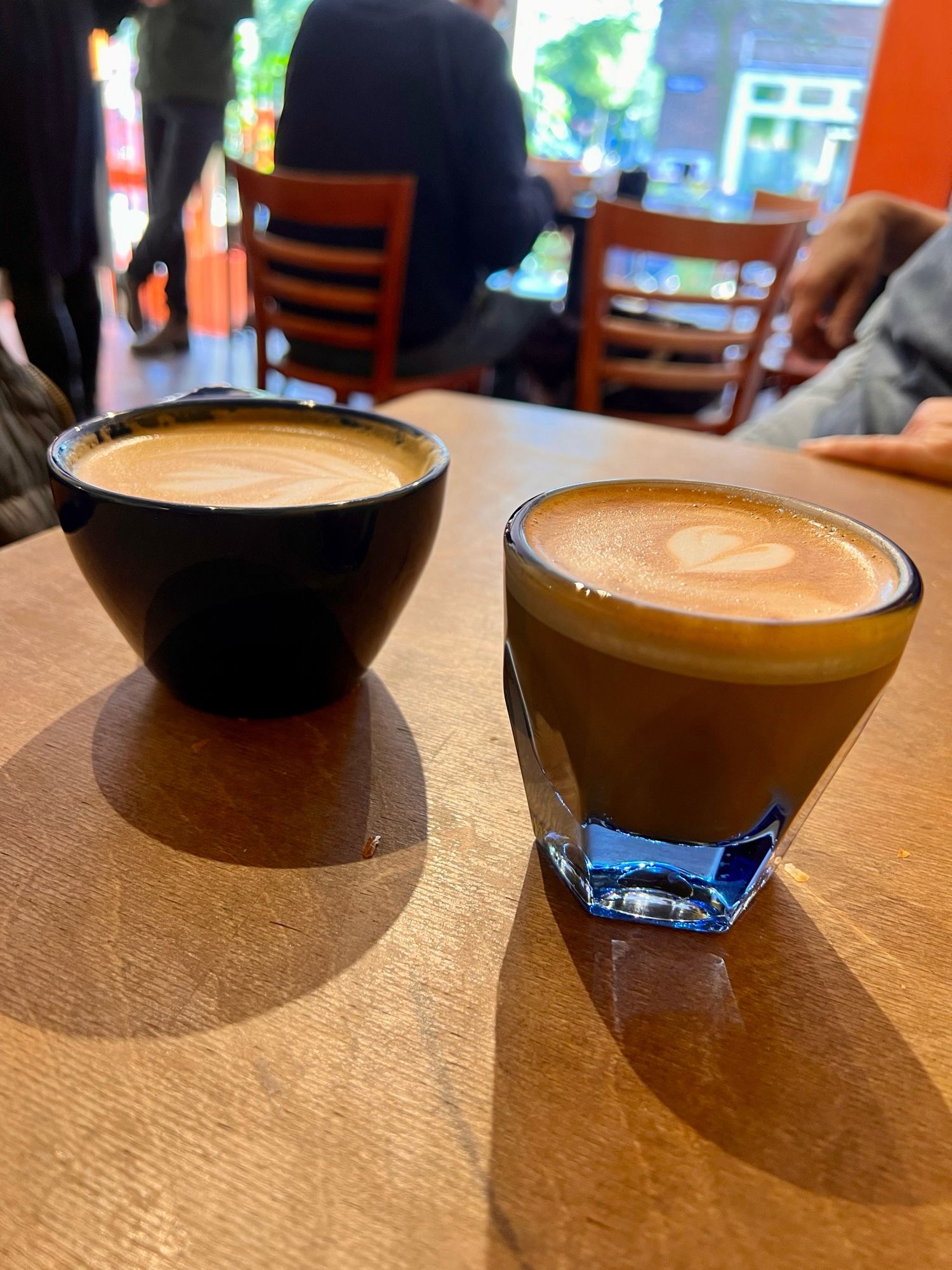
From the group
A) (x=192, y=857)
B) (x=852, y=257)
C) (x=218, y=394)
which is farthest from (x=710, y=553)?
(x=852, y=257)

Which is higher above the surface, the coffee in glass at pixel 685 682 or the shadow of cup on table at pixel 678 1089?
the coffee in glass at pixel 685 682

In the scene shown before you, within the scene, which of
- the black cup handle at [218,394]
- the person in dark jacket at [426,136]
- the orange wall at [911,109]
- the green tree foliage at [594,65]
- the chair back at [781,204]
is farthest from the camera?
the green tree foliage at [594,65]

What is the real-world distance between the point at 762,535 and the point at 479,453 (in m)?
0.50

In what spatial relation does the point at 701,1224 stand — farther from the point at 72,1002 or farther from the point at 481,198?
the point at 481,198

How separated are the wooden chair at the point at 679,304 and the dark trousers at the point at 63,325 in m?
1.23

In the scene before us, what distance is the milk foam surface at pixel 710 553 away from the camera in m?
0.32

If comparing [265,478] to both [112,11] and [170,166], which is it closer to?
[112,11]

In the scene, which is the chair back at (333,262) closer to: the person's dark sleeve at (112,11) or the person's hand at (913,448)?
the person's dark sleeve at (112,11)

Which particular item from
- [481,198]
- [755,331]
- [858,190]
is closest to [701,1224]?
[755,331]

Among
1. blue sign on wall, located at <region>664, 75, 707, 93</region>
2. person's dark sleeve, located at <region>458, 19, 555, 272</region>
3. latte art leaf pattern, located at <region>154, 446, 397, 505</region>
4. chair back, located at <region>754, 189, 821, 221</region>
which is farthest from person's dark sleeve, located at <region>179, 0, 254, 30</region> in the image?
latte art leaf pattern, located at <region>154, 446, 397, 505</region>

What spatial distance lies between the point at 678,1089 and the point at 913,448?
73 cm

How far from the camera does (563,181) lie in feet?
8.71

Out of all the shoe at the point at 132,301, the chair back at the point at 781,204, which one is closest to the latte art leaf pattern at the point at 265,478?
the chair back at the point at 781,204

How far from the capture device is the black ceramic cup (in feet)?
1.21
